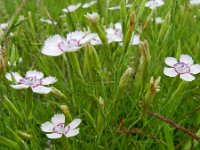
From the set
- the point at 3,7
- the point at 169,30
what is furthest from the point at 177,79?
the point at 3,7

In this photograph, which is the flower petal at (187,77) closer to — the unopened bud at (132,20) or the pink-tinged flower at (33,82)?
the unopened bud at (132,20)

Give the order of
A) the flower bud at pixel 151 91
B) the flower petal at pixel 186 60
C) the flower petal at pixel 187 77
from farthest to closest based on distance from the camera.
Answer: the flower petal at pixel 186 60 < the flower petal at pixel 187 77 < the flower bud at pixel 151 91

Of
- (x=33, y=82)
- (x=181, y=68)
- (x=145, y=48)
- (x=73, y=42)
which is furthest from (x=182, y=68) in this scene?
(x=33, y=82)

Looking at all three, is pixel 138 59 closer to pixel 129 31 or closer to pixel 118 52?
pixel 118 52

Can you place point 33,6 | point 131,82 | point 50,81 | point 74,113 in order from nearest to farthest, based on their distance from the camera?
point 50,81
point 74,113
point 131,82
point 33,6

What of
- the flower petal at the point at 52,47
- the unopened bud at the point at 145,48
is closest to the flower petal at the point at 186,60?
the unopened bud at the point at 145,48
